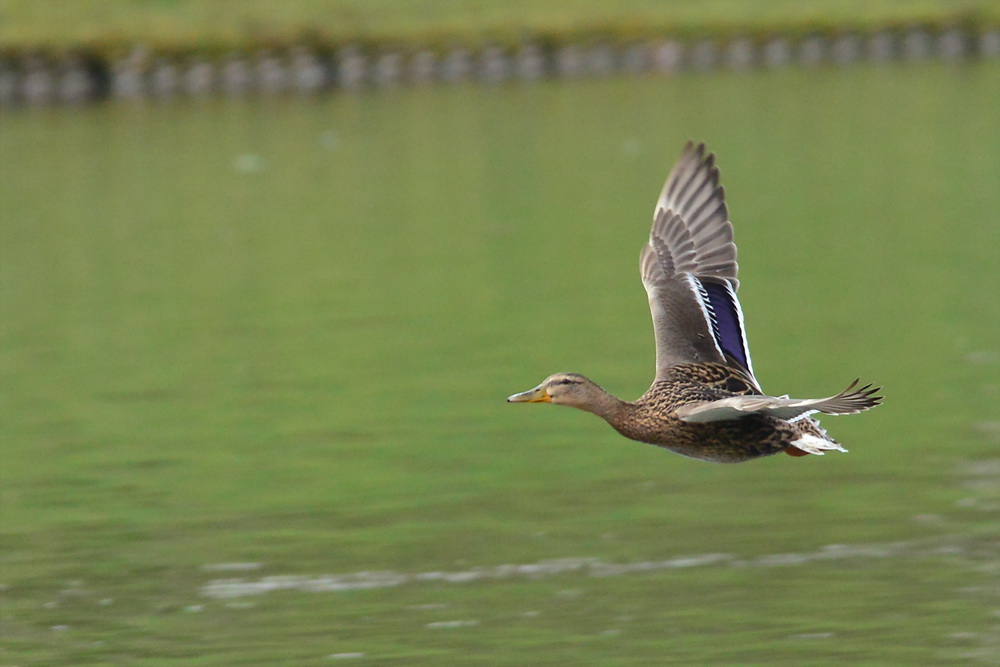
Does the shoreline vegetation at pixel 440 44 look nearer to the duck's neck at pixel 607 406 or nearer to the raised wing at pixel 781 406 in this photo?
the duck's neck at pixel 607 406

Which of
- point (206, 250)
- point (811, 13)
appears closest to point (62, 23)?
point (811, 13)

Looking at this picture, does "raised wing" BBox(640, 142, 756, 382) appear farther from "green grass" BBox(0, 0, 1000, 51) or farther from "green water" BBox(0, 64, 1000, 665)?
"green grass" BBox(0, 0, 1000, 51)

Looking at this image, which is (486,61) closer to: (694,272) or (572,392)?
(694,272)

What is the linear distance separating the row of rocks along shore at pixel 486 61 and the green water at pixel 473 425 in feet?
45.3

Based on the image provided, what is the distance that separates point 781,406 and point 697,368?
153 cm

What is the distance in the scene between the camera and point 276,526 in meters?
10.9

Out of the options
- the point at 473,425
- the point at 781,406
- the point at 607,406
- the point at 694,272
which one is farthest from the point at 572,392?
the point at 473,425

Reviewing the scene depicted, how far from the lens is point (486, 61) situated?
141 feet

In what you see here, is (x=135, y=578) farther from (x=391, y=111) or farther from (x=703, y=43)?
(x=703, y=43)

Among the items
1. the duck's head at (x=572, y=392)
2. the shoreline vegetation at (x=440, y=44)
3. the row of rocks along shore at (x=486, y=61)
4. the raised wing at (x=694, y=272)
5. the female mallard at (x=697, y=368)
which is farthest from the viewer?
the row of rocks along shore at (x=486, y=61)

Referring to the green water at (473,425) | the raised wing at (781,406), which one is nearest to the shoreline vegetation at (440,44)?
the green water at (473,425)

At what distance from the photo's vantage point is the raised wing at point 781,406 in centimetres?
702

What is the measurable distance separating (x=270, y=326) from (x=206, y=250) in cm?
517

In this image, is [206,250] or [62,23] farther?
[62,23]
